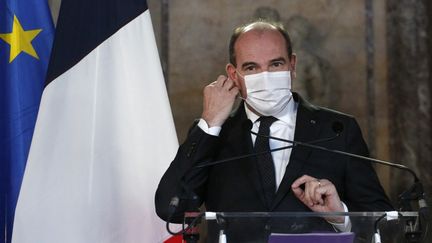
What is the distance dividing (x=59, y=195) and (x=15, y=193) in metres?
0.29

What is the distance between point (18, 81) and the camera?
416 cm

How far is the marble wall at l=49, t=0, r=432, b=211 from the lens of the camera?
20.3 feet

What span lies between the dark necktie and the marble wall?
2.48 meters

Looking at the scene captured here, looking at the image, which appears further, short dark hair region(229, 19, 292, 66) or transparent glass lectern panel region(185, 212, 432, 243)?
short dark hair region(229, 19, 292, 66)

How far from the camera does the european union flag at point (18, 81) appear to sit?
4.11 metres

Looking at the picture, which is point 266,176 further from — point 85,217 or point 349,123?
point 85,217

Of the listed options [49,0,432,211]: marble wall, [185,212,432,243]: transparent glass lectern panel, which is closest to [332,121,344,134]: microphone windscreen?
[185,212,432,243]: transparent glass lectern panel

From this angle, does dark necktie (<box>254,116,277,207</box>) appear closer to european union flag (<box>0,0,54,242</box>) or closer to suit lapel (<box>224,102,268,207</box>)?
suit lapel (<box>224,102,268,207</box>)

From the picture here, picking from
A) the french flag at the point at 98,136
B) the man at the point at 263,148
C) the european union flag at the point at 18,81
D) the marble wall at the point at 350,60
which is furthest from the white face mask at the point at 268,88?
the marble wall at the point at 350,60

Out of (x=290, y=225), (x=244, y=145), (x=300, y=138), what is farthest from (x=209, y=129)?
(x=290, y=225)

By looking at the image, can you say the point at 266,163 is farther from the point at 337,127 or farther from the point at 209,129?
the point at 337,127

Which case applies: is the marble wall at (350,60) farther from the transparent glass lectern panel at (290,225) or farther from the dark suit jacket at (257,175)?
the transparent glass lectern panel at (290,225)

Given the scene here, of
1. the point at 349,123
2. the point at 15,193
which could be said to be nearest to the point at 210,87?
the point at 349,123

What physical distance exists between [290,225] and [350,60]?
3545mm
